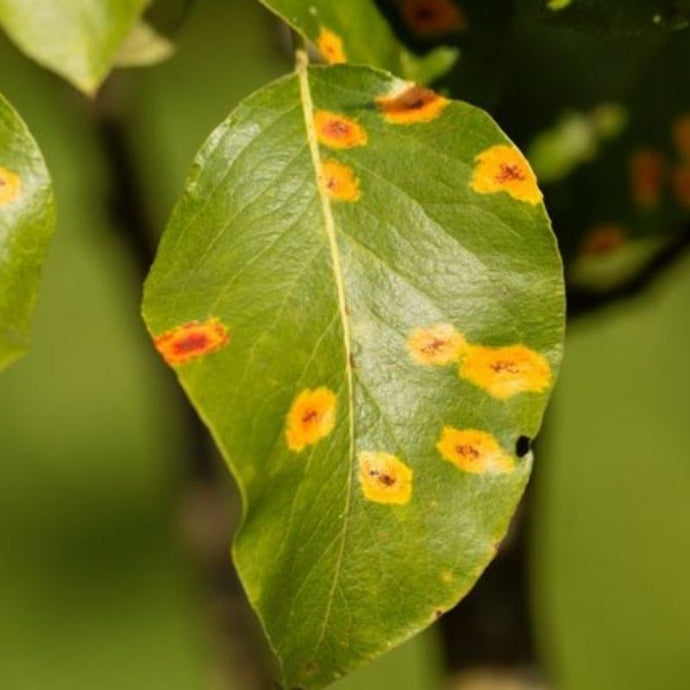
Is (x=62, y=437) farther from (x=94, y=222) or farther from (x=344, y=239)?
(x=344, y=239)

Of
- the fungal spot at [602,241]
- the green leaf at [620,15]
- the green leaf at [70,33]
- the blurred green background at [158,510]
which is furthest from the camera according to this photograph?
the blurred green background at [158,510]

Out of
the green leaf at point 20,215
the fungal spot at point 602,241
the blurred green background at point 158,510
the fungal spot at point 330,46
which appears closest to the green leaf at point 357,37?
the fungal spot at point 330,46

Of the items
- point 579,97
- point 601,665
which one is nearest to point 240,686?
point 579,97

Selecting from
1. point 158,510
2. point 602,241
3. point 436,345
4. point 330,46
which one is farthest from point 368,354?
point 158,510

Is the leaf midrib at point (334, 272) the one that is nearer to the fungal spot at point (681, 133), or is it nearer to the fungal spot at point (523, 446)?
the fungal spot at point (523, 446)

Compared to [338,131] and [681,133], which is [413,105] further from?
[681,133]
